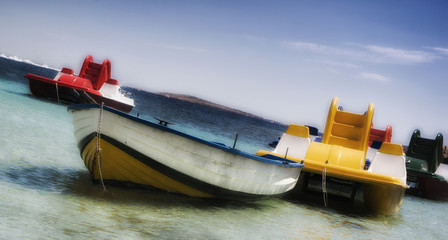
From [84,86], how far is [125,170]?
13.6 metres

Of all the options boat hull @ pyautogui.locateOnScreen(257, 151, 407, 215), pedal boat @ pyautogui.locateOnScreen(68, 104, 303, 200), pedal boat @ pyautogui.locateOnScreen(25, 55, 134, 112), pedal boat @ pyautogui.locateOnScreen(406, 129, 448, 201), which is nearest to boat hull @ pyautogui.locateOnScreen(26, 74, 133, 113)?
pedal boat @ pyautogui.locateOnScreen(25, 55, 134, 112)

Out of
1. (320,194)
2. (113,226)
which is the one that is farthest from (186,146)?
(320,194)

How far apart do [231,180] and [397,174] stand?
525cm

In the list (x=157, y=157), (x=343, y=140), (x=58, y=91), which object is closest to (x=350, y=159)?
(x=343, y=140)

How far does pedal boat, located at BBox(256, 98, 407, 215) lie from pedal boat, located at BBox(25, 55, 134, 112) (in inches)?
441

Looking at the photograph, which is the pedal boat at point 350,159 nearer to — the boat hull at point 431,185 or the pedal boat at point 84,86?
the boat hull at point 431,185

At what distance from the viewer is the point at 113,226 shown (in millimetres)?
4930

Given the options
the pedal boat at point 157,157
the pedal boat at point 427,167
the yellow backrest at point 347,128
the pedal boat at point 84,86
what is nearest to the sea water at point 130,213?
the pedal boat at point 157,157

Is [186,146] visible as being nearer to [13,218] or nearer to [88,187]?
[88,187]

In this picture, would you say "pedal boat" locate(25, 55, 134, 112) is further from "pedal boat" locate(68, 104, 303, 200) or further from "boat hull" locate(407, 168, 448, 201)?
"boat hull" locate(407, 168, 448, 201)

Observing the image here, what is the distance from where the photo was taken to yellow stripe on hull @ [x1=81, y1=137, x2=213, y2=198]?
6.56m

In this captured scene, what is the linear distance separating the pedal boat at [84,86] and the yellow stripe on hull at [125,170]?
1163 cm

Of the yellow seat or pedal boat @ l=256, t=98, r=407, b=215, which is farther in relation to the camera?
the yellow seat

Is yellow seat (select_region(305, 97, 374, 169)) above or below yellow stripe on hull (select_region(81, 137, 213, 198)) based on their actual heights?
above
